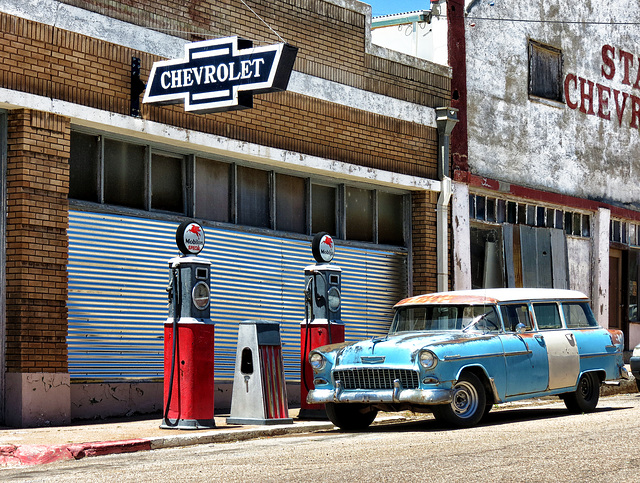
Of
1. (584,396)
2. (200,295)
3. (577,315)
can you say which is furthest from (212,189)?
(584,396)

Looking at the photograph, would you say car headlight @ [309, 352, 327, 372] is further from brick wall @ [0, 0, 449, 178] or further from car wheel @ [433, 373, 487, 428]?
brick wall @ [0, 0, 449, 178]

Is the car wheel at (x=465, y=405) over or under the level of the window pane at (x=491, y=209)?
under

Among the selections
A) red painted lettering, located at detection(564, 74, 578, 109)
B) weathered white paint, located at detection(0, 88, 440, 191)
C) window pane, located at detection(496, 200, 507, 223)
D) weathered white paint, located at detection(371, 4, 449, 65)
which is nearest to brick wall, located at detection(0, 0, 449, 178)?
weathered white paint, located at detection(0, 88, 440, 191)

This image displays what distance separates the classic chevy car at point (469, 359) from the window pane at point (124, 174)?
3.86 meters

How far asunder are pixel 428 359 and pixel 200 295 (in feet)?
8.92

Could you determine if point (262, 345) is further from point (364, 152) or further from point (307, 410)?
point (364, 152)

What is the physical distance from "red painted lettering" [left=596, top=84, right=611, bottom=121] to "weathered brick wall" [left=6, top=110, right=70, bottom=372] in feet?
49.3

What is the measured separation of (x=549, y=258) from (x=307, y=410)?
10.7 meters

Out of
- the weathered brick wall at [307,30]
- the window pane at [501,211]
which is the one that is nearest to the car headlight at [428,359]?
the weathered brick wall at [307,30]

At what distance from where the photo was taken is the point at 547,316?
43.3ft

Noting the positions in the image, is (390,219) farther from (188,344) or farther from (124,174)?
(188,344)

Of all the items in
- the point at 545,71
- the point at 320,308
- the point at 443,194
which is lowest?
the point at 320,308

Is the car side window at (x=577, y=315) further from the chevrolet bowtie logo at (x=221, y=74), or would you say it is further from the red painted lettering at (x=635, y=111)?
the red painted lettering at (x=635, y=111)

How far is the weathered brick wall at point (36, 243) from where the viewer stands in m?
12.7
